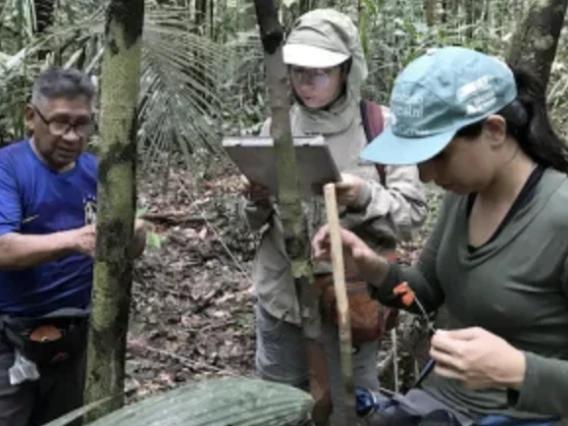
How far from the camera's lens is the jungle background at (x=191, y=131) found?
3.01m

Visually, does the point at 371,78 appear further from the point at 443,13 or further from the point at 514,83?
the point at 514,83

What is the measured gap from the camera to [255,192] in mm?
2502

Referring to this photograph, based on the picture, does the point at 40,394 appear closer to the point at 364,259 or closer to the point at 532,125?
the point at 364,259

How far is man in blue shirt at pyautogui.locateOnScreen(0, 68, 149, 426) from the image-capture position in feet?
8.46

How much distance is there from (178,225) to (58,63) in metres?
2.04

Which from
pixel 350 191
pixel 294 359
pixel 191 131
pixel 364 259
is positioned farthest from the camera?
pixel 191 131

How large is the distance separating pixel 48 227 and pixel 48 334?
0.32m

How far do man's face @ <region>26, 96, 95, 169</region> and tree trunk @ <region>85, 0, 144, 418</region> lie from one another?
0.92m

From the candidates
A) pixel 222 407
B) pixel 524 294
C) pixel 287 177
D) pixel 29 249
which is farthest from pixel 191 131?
pixel 222 407

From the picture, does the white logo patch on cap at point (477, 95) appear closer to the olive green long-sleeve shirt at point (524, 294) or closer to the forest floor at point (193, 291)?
the olive green long-sleeve shirt at point (524, 294)

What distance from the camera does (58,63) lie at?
4.57 m

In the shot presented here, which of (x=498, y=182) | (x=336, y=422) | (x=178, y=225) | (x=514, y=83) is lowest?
(x=178, y=225)

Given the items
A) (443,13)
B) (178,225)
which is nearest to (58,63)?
(178,225)

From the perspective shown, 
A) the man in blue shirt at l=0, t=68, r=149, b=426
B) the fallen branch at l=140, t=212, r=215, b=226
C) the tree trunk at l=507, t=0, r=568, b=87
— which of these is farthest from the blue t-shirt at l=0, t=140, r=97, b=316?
the fallen branch at l=140, t=212, r=215, b=226
